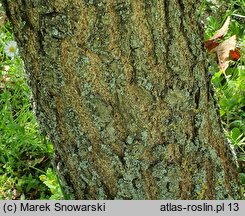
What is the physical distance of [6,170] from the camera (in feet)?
8.48

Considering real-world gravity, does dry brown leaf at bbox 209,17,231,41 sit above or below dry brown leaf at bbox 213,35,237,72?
above

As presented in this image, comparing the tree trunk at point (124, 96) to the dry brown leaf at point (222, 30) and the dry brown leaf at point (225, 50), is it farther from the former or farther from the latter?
the dry brown leaf at point (222, 30)

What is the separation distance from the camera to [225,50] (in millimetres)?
Answer: 2949

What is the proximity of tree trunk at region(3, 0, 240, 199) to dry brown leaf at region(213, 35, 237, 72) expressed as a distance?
1.04 metres

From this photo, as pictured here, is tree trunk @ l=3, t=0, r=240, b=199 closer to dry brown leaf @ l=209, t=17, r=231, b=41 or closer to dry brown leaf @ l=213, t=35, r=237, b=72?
dry brown leaf @ l=213, t=35, r=237, b=72

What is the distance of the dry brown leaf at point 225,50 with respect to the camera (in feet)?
9.59

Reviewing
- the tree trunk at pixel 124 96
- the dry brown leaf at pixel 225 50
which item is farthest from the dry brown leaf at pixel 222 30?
the tree trunk at pixel 124 96

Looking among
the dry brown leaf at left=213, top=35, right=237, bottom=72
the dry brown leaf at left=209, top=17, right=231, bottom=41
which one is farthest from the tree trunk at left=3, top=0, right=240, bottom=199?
the dry brown leaf at left=209, top=17, right=231, bottom=41

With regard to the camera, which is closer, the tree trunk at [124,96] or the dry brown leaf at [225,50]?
the tree trunk at [124,96]

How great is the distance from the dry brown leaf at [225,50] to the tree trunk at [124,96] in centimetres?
104

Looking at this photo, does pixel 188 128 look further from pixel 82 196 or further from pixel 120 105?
pixel 82 196

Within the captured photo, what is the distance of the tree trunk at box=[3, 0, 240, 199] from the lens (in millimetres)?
1487

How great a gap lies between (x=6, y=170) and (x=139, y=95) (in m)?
1.17

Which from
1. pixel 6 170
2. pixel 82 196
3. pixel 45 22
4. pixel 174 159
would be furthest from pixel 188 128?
pixel 6 170
